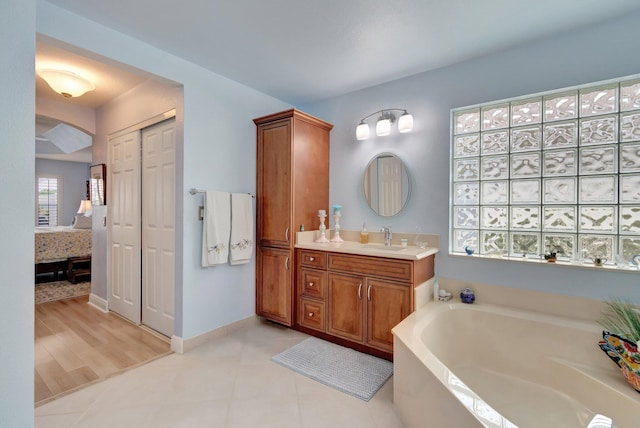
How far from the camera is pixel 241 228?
283 cm

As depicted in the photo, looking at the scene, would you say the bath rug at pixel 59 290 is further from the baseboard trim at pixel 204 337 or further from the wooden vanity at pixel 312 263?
the wooden vanity at pixel 312 263

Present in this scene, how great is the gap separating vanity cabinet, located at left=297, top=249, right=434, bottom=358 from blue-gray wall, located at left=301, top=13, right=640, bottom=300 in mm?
495

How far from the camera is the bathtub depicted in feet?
4.47

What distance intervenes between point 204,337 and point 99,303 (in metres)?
1.84

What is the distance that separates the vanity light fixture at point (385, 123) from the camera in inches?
105

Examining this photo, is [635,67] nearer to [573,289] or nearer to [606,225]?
[606,225]

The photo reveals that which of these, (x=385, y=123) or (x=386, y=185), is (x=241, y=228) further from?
(x=385, y=123)

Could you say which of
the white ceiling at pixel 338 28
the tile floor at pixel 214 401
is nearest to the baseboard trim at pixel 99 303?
the tile floor at pixel 214 401

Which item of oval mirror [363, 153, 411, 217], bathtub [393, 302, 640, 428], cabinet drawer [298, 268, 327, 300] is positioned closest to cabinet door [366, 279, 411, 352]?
bathtub [393, 302, 640, 428]

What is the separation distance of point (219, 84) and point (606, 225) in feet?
10.8

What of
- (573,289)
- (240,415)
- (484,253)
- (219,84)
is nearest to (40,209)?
(219,84)

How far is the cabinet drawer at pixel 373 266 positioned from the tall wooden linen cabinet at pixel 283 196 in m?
0.50

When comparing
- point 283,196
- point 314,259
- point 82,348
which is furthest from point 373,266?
point 82,348

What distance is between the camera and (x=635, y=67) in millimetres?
1877
